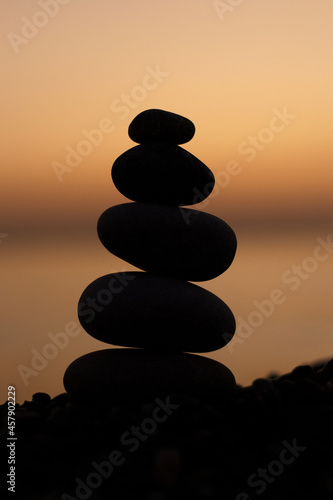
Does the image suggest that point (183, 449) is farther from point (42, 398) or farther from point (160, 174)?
point (42, 398)

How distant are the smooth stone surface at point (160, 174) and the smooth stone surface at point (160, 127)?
0.43 feet

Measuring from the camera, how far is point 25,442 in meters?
5.82

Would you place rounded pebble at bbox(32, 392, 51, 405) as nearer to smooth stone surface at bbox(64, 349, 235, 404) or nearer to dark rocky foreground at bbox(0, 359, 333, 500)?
smooth stone surface at bbox(64, 349, 235, 404)

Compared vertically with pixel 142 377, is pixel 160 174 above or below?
above

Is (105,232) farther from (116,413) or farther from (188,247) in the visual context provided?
(116,413)

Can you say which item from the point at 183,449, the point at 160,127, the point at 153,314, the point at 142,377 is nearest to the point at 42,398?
the point at 142,377

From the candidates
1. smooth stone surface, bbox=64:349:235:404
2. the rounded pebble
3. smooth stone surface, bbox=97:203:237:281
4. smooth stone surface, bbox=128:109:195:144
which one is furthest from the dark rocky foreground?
smooth stone surface, bbox=128:109:195:144

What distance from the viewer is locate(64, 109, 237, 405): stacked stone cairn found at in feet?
23.8

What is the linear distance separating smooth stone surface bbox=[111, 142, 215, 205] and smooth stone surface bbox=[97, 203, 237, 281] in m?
0.23

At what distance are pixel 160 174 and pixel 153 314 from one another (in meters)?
1.85

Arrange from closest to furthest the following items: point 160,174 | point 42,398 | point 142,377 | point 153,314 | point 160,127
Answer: point 142,377 → point 153,314 → point 160,174 → point 160,127 → point 42,398

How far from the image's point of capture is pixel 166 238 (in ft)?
24.5

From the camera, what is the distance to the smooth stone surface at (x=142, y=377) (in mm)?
7109

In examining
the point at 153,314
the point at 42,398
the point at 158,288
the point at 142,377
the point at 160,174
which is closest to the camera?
the point at 142,377
